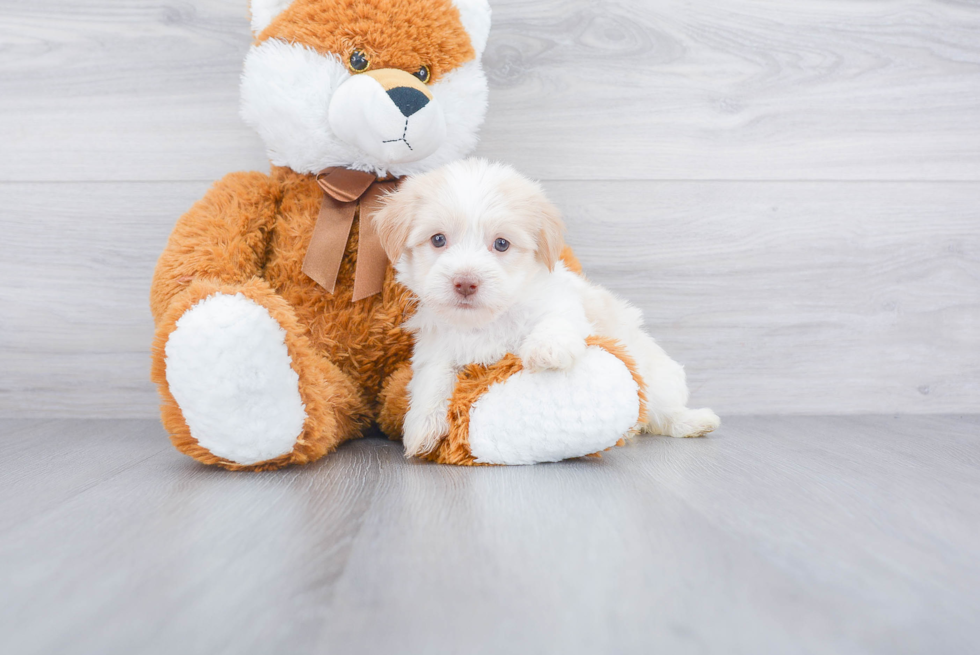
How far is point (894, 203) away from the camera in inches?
57.8

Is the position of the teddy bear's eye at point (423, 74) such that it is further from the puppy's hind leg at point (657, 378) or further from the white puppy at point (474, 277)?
the puppy's hind leg at point (657, 378)

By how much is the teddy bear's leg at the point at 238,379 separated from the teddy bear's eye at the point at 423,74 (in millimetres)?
441

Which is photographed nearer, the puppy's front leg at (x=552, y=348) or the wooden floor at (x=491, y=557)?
the wooden floor at (x=491, y=557)

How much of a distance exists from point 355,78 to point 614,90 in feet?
2.11

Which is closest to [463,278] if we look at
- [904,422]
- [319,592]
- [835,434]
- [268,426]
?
[268,426]

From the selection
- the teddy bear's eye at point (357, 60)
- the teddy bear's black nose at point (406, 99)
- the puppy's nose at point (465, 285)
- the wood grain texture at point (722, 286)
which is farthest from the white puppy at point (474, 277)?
the wood grain texture at point (722, 286)

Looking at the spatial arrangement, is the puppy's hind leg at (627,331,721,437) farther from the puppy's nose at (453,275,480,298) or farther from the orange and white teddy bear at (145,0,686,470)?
the puppy's nose at (453,275,480,298)

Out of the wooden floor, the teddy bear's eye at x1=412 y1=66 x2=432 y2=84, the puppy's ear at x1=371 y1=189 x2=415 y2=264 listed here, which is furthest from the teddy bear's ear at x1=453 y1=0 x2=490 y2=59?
the wooden floor

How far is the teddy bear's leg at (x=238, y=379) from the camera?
0.87 meters

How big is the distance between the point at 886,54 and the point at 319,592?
5.28 ft

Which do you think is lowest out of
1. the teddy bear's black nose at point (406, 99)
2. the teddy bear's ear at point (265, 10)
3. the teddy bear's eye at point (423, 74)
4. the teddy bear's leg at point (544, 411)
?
the teddy bear's leg at point (544, 411)

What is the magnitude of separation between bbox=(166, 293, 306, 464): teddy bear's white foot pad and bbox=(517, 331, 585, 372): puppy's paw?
344mm

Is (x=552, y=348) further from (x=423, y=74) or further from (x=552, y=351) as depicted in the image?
(x=423, y=74)

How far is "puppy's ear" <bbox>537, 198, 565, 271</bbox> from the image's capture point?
1.02m
